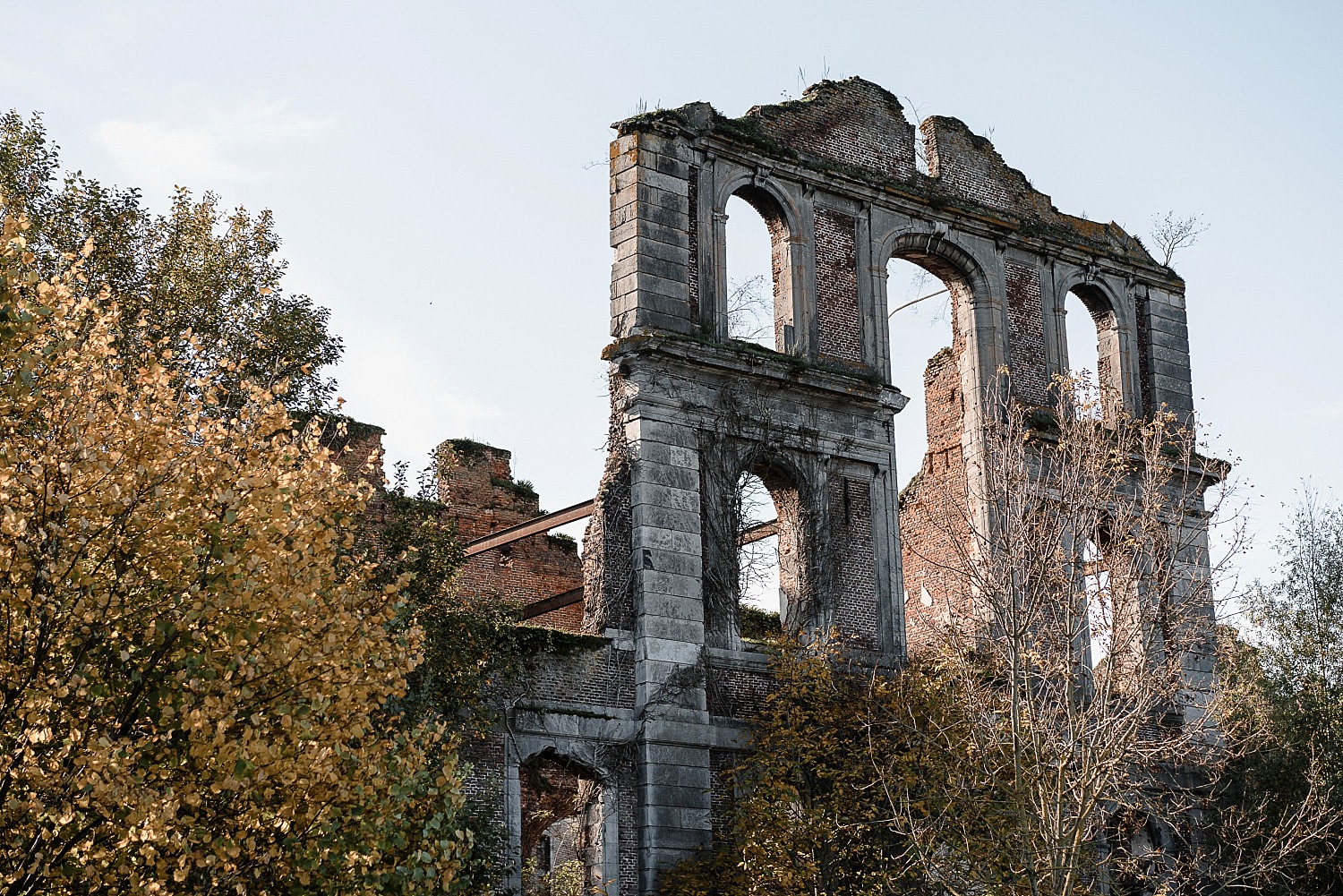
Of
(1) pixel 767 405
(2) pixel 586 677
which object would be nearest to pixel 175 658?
(2) pixel 586 677

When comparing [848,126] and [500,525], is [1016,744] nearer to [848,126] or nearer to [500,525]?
[848,126]

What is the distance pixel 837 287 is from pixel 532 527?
6.40 m

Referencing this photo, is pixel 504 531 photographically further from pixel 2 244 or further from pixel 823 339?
pixel 2 244

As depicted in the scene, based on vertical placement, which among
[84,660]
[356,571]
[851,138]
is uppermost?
[851,138]

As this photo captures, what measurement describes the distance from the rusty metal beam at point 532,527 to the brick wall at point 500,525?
1.98 meters

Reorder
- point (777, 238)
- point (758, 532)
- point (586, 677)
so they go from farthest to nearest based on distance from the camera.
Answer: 1. point (758, 532)
2. point (777, 238)
3. point (586, 677)

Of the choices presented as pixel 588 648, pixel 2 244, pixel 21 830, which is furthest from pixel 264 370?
pixel 21 830

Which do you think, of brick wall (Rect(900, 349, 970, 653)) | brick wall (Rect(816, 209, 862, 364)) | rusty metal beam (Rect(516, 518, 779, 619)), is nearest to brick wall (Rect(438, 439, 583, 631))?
rusty metal beam (Rect(516, 518, 779, 619))

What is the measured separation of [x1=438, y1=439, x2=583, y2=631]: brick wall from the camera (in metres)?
30.1

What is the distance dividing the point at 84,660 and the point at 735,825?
421 inches

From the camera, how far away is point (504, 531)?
89.6 feet

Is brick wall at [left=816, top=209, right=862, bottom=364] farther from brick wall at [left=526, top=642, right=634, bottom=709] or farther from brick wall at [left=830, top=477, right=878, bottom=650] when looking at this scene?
brick wall at [left=526, top=642, right=634, bottom=709]

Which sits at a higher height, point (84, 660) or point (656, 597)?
point (656, 597)

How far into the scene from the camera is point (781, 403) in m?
23.8
